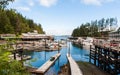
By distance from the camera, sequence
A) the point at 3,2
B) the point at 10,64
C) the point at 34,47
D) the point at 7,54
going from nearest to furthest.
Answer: the point at 7,54 < the point at 10,64 < the point at 3,2 < the point at 34,47

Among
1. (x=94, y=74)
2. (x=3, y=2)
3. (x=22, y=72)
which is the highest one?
(x=3, y=2)

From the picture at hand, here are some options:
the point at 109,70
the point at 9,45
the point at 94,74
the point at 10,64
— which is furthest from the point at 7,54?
the point at 109,70

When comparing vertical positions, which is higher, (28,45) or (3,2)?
(3,2)

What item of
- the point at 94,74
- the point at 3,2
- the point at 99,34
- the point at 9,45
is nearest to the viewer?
the point at 9,45

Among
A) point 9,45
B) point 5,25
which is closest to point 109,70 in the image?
point 9,45

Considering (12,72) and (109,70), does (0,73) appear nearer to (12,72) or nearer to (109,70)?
(12,72)

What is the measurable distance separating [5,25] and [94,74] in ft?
268

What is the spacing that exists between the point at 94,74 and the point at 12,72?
28.9 meters

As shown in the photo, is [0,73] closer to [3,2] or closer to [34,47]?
[3,2]

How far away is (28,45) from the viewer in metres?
108

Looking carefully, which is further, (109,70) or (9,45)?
(109,70)

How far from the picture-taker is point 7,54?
Result: 15.4 ft

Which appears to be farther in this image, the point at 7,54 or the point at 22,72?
the point at 22,72

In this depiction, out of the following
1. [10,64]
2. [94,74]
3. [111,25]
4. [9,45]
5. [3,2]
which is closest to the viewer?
[10,64]
